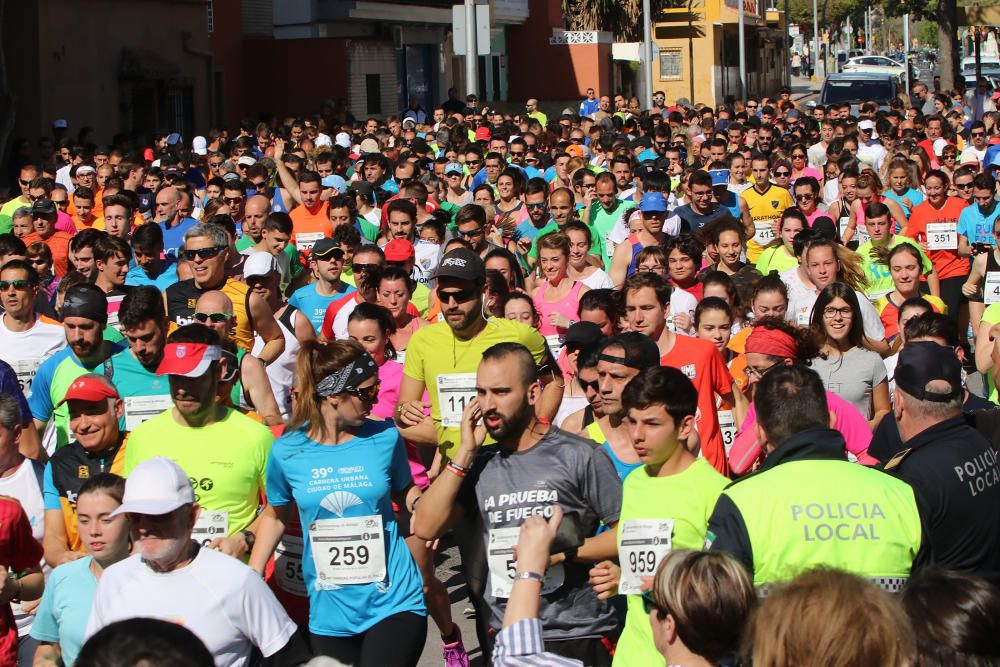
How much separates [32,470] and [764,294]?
4.28m

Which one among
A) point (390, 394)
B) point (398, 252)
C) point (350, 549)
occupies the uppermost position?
point (398, 252)

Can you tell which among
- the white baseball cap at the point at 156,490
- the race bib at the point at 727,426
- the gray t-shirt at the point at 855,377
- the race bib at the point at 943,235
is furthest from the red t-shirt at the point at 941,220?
the white baseball cap at the point at 156,490

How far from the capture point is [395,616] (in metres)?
5.58

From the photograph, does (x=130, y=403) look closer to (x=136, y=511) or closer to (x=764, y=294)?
(x=136, y=511)

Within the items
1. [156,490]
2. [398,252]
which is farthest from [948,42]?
[156,490]

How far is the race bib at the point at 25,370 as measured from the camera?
809cm

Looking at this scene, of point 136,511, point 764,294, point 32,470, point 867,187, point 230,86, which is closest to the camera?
point 136,511

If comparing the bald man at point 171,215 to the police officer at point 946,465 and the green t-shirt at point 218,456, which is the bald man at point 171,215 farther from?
the police officer at point 946,465

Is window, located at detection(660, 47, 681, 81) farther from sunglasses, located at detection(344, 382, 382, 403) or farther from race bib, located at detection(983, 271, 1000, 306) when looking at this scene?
sunglasses, located at detection(344, 382, 382, 403)

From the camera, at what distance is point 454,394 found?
22.2 ft

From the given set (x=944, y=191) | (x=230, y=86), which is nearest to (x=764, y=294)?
(x=944, y=191)

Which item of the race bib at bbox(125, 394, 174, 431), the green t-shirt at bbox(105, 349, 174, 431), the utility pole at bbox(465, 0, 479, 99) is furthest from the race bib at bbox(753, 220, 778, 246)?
the utility pole at bbox(465, 0, 479, 99)

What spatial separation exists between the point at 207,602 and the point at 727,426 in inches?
134

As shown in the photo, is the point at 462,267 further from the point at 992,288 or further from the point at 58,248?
the point at 58,248
